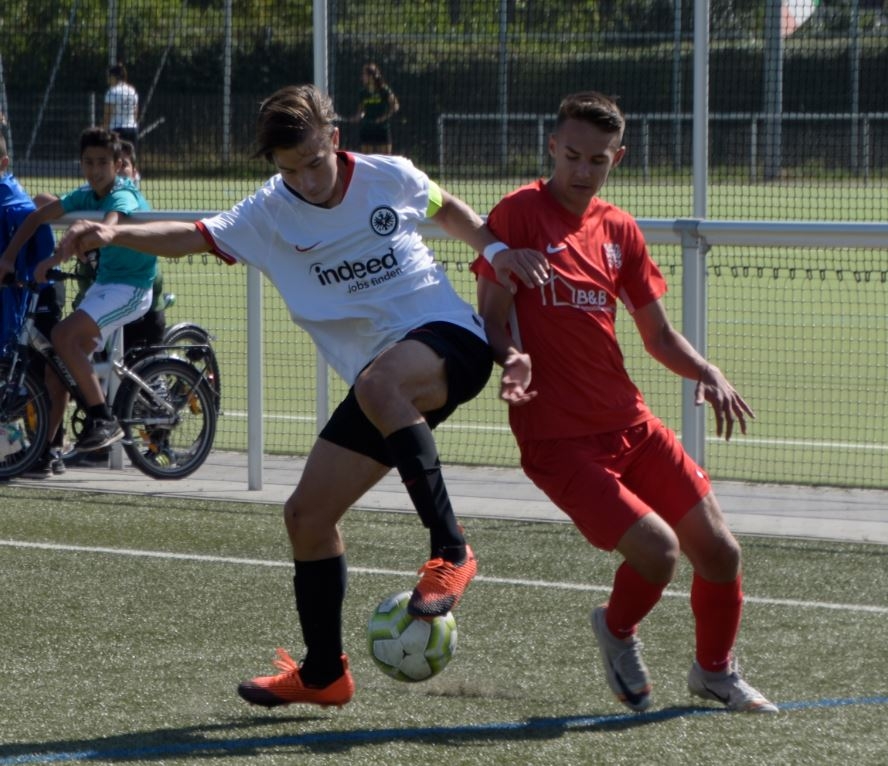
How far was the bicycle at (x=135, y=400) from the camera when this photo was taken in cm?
916

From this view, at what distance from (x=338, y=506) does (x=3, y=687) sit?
4.57 ft

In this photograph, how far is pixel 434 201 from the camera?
5.40 metres

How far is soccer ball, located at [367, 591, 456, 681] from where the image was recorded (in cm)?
476

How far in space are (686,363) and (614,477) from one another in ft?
1.60

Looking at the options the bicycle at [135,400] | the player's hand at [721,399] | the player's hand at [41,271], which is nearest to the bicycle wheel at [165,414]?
the bicycle at [135,400]

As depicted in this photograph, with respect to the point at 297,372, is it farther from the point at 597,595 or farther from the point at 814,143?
the point at 597,595

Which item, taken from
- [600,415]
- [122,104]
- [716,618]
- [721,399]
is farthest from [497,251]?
[122,104]

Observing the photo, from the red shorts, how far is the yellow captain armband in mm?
843

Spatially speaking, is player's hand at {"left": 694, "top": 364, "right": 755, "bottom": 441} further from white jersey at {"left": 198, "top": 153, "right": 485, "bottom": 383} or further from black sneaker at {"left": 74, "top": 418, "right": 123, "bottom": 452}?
black sneaker at {"left": 74, "top": 418, "right": 123, "bottom": 452}

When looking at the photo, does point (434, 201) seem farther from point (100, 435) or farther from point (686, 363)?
point (100, 435)

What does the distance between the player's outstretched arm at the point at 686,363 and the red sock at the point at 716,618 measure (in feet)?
1.58

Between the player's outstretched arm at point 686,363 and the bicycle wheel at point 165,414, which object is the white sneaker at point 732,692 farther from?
the bicycle wheel at point 165,414

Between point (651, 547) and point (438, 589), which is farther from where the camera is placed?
point (651, 547)

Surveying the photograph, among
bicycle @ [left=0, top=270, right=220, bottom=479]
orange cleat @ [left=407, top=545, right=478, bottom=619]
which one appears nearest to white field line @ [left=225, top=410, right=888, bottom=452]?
bicycle @ [left=0, top=270, right=220, bottom=479]
